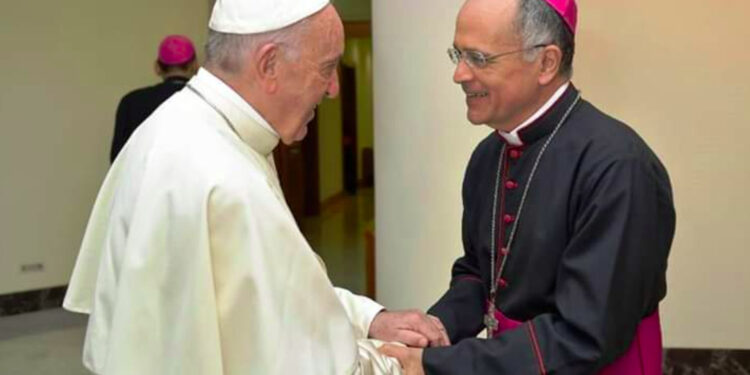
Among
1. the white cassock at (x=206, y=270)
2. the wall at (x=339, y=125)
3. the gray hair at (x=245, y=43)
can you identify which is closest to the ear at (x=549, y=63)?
the gray hair at (x=245, y=43)

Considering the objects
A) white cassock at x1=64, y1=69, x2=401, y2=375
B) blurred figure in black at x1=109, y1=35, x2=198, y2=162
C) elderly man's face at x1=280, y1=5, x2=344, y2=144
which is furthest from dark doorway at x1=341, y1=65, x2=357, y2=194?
Answer: white cassock at x1=64, y1=69, x2=401, y2=375

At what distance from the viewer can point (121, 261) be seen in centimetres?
113

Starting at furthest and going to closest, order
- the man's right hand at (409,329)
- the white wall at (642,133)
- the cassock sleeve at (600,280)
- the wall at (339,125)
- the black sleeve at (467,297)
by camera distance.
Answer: the wall at (339,125) → the white wall at (642,133) → the black sleeve at (467,297) → the man's right hand at (409,329) → the cassock sleeve at (600,280)

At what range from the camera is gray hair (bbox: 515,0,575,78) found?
54.9 inches

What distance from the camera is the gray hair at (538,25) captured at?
1.39m

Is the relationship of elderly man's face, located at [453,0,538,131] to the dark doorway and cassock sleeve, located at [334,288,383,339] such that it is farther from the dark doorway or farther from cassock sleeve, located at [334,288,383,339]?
the dark doorway

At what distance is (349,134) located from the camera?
12.0 metres

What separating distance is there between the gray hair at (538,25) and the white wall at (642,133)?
1.36 meters

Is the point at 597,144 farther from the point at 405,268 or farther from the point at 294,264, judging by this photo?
the point at 405,268

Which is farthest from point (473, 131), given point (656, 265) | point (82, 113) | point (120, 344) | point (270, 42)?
point (82, 113)

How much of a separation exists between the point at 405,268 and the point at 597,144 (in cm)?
171

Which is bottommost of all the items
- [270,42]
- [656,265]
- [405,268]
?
[405,268]

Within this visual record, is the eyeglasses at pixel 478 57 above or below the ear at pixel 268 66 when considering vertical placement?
below

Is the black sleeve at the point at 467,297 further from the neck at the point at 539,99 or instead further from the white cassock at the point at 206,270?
the white cassock at the point at 206,270
